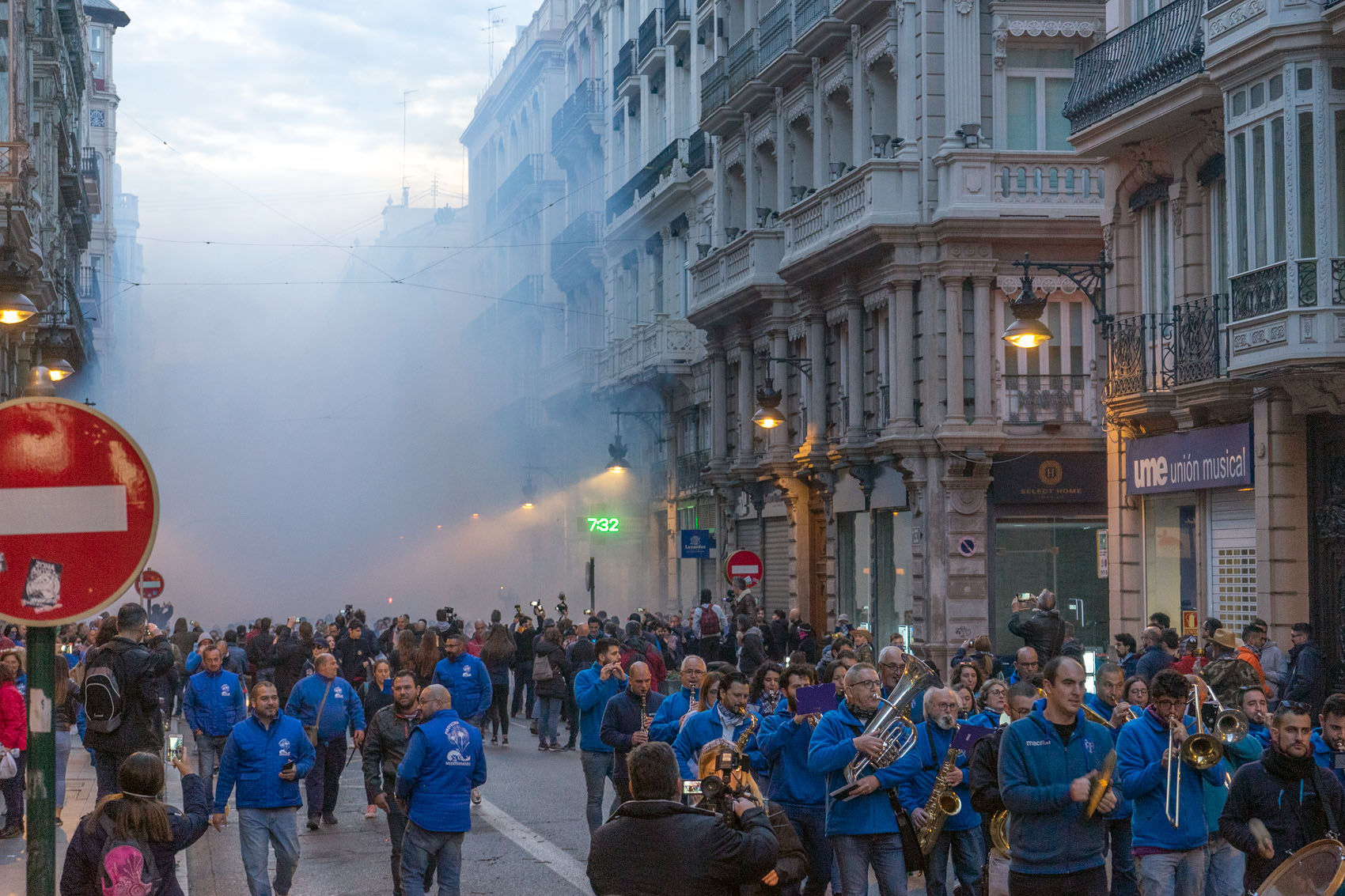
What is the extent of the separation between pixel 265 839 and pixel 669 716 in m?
2.67

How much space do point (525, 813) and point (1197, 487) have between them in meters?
9.00

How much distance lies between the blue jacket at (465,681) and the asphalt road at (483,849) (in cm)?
96

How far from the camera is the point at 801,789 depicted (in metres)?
9.88

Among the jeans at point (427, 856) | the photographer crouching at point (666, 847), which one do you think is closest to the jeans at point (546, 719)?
the jeans at point (427, 856)

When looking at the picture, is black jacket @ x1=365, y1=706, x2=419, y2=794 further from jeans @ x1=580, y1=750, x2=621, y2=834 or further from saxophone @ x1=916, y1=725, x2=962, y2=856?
saxophone @ x1=916, y1=725, x2=962, y2=856

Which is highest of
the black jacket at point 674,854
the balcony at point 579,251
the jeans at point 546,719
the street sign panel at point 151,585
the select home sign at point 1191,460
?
the balcony at point 579,251

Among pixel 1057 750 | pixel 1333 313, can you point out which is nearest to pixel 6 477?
pixel 1057 750

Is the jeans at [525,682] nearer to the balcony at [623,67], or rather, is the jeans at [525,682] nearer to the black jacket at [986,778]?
the black jacket at [986,778]

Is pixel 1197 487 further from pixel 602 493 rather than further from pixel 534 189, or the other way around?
pixel 534 189

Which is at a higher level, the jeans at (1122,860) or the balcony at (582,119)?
the balcony at (582,119)

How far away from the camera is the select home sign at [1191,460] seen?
62.1 feet

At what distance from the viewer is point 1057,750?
23.4ft

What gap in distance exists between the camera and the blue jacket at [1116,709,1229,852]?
8.58 metres

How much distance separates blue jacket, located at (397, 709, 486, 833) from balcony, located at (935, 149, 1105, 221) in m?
18.9
